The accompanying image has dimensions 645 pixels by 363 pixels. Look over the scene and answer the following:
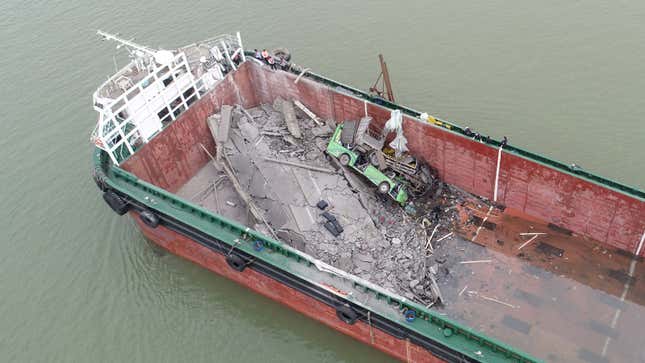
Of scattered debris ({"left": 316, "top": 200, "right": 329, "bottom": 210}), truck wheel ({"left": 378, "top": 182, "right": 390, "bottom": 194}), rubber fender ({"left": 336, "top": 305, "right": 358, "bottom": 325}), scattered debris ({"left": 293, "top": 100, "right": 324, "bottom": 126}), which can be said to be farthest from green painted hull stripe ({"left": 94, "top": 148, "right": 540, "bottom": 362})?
scattered debris ({"left": 293, "top": 100, "right": 324, "bottom": 126})

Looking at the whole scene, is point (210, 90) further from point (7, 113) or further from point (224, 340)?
point (7, 113)

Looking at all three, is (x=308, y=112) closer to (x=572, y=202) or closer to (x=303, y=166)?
(x=303, y=166)

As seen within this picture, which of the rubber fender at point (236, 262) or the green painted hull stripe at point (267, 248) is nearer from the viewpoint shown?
the green painted hull stripe at point (267, 248)

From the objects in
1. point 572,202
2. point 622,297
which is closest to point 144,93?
point 572,202

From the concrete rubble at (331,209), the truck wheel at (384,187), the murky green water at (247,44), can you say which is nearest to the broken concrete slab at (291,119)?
the concrete rubble at (331,209)

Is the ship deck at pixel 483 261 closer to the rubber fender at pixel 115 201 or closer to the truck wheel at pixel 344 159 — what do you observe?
the truck wheel at pixel 344 159

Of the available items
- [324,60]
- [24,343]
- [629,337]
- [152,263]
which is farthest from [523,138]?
[24,343]

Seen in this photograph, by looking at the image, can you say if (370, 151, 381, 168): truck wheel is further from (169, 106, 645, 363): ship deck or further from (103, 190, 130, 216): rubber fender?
(103, 190, 130, 216): rubber fender
